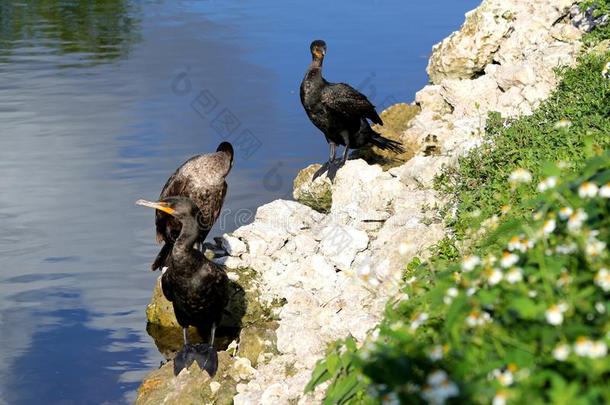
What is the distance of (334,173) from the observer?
37.6 feet

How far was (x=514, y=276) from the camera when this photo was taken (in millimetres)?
3861

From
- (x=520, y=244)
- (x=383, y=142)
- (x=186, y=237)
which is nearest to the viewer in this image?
(x=520, y=244)

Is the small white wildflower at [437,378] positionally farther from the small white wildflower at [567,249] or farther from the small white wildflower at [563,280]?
the small white wildflower at [567,249]

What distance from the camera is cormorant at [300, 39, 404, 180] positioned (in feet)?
36.9

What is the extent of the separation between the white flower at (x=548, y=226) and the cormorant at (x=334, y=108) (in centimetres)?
713

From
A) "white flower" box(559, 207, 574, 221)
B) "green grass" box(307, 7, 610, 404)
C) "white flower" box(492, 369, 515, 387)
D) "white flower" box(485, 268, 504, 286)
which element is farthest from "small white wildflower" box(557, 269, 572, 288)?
"white flower" box(492, 369, 515, 387)

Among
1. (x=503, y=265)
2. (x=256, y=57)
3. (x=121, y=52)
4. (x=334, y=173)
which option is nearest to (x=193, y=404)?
(x=503, y=265)

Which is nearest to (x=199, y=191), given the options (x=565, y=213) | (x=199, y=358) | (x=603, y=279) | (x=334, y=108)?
(x=199, y=358)

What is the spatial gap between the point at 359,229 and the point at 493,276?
5195 mm

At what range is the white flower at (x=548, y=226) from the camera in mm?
4109

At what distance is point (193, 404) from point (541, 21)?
24.6 feet

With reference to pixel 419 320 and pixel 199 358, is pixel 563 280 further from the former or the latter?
pixel 199 358

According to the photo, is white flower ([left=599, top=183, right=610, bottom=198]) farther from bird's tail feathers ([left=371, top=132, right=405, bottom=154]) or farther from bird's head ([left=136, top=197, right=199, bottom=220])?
bird's tail feathers ([left=371, top=132, right=405, bottom=154])

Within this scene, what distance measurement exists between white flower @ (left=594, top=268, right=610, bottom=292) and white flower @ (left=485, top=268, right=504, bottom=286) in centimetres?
37
